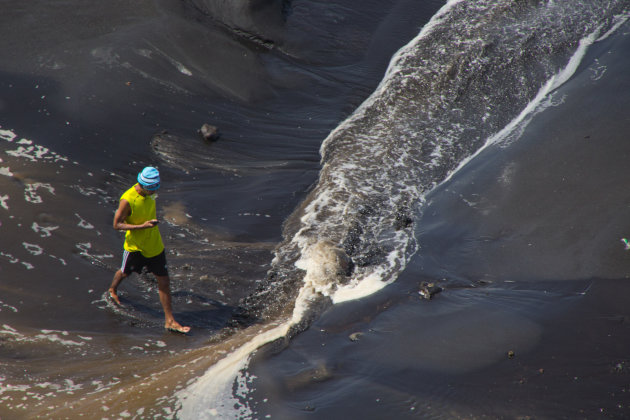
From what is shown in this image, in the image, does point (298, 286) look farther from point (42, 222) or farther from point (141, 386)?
point (42, 222)

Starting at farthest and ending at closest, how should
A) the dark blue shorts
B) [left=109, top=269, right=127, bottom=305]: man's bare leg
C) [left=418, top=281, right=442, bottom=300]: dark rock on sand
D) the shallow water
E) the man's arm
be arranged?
[left=418, top=281, right=442, bottom=300]: dark rock on sand
[left=109, top=269, right=127, bottom=305]: man's bare leg
the dark blue shorts
the man's arm
the shallow water

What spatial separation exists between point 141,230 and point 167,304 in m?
0.65

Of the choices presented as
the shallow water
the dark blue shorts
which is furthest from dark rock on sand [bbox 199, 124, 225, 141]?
the dark blue shorts

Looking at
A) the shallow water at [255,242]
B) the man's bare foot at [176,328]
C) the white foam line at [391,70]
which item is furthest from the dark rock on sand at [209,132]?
the man's bare foot at [176,328]

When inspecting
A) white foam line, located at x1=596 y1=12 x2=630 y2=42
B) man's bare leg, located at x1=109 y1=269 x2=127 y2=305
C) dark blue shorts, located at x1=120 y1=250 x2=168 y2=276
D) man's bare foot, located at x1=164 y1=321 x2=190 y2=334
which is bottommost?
man's bare foot, located at x1=164 y1=321 x2=190 y2=334

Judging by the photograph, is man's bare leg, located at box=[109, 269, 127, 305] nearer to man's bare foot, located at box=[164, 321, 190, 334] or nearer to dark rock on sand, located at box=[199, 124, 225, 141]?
man's bare foot, located at box=[164, 321, 190, 334]

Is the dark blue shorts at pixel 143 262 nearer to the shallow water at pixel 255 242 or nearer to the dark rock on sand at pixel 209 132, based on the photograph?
the shallow water at pixel 255 242

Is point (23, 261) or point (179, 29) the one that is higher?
point (179, 29)

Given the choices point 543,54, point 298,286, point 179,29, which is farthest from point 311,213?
point 543,54

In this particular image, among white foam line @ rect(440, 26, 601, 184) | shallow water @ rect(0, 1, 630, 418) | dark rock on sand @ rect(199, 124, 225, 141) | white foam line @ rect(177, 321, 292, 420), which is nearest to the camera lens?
white foam line @ rect(177, 321, 292, 420)

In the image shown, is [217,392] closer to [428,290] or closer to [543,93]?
[428,290]

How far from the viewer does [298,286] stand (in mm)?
5668

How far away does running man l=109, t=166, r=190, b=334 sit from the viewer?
4637 mm

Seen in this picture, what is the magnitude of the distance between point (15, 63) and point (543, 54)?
834 centimetres
